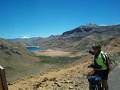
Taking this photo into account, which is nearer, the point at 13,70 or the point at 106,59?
the point at 106,59

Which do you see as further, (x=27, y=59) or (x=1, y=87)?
(x=27, y=59)

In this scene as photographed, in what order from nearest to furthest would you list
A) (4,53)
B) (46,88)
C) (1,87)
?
1. (1,87)
2. (46,88)
3. (4,53)

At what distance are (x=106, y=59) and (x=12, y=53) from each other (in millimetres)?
65970

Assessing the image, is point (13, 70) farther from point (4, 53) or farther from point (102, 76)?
point (102, 76)

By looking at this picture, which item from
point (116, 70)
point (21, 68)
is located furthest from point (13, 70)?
point (116, 70)

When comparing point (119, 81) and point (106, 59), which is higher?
point (106, 59)

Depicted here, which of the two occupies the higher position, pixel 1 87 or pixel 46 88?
A: pixel 1 87

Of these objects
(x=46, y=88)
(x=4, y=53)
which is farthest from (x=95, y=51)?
(x=4, y=53)

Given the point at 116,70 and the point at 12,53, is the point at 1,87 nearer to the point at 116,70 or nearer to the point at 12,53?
the point at 116,70

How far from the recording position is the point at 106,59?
7.91m

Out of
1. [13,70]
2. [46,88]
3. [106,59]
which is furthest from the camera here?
[13,70]

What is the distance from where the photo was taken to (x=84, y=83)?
12367mm

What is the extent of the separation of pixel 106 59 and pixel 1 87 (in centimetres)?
397

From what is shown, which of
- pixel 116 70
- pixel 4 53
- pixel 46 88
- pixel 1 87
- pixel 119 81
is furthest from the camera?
pixel 4 53
